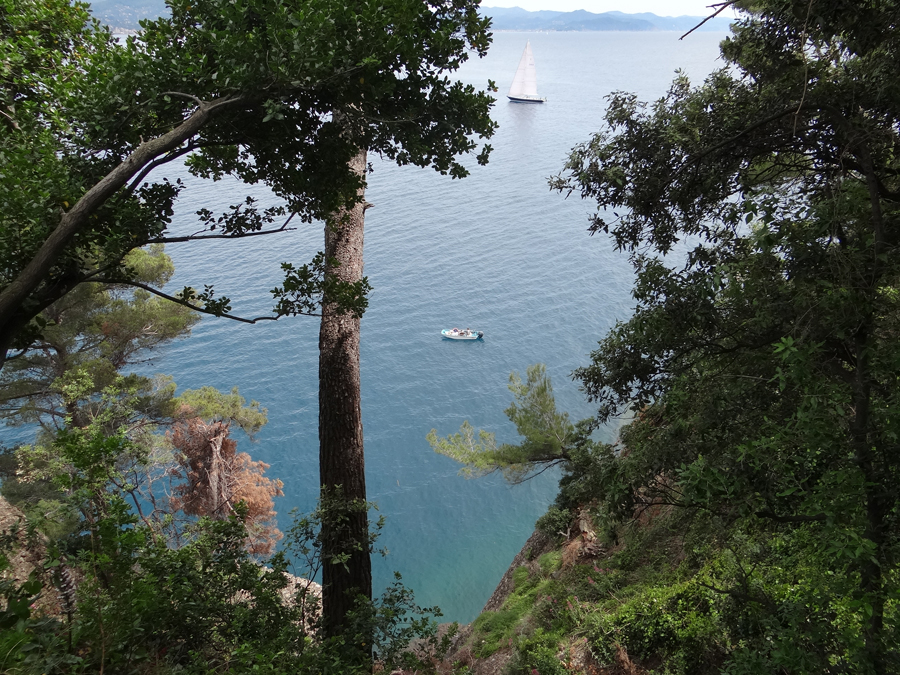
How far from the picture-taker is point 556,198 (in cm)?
3719

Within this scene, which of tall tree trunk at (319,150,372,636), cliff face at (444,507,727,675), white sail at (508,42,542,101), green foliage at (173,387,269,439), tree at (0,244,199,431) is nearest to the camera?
tall tree trunk at (319,150,372,636)

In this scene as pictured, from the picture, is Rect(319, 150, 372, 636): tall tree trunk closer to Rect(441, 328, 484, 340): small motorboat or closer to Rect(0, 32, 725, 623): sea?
Rect(0, 32, 725, 623): sea

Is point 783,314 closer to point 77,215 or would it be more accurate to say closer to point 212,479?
point 77,215

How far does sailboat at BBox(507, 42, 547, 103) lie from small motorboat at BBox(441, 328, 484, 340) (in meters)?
42.2

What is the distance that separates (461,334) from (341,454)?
20.1 metres

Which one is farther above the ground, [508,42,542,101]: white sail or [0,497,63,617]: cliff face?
[508,42,542,101]: white sail

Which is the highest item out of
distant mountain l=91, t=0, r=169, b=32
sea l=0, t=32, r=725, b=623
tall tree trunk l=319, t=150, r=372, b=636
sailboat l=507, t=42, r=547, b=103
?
distant mountain l=91, t=0, r=169, b=32

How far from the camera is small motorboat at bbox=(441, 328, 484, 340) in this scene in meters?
25.0

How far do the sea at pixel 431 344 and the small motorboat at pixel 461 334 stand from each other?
0.45 meters

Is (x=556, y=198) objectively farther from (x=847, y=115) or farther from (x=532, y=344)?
(x=847, y=115)

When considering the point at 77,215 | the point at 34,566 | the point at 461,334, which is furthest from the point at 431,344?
→ the point at 77,215

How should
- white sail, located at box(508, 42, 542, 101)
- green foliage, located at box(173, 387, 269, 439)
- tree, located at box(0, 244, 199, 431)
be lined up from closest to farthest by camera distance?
tree, located at box(0, 244, 199, 431), green foliage, located at box(173, 387, 269, 439), white sail, located at box(508, 42, 542, 101)

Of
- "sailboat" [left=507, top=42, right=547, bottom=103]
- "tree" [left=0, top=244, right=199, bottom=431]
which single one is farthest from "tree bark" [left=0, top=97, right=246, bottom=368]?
"sailboat" [left=507, top=42, right=547, bottom=103]

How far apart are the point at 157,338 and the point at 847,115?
13.8 meters
